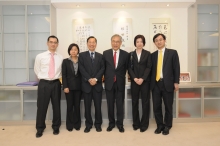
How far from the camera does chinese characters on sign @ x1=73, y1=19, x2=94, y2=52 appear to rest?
3.59 metres

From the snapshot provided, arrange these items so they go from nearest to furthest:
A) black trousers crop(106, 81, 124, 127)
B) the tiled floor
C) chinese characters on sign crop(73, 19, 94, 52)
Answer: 1. the tiled floor
2. black trousers crop(106, 81, 124, 127)
3. chinese characters on sign crop(73, 19, 94, 52)

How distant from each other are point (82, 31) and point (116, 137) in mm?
2190

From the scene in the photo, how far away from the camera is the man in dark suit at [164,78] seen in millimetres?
2680

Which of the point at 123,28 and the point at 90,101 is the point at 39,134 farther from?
the point at 123,28

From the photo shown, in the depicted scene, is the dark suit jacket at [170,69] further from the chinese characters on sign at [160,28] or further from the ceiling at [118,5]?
the ceiling at [118,5]

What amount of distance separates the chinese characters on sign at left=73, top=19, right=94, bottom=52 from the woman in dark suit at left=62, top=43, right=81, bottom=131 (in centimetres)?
82

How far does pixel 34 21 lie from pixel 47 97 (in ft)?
5.34

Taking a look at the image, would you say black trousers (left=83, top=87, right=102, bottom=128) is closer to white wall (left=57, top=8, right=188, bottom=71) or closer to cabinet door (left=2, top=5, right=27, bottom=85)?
white wall (left=57, top=8, right=188, bottom=71)

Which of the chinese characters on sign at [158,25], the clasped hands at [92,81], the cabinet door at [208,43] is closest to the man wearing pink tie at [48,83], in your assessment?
the clasped hands at [92,81]

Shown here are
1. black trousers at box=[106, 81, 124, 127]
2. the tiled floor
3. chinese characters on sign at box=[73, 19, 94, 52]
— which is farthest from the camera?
chinese characters on sign at box=[73, 19, 94, 52]

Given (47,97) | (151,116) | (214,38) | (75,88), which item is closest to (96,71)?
(75,88)

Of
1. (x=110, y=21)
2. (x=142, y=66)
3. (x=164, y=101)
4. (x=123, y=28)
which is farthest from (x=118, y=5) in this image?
(x=164, y=101)

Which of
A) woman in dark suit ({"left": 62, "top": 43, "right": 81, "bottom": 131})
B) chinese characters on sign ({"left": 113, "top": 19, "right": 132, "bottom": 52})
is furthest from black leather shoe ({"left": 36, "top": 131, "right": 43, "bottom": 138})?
chinese characters on sign ({"left": 113, "top": 19, "right": 132, "bottom": 52})

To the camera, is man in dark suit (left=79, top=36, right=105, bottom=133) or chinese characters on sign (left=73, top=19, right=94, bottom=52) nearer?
man in dark suit (left=79, top=36, right=105, bottom=133)
